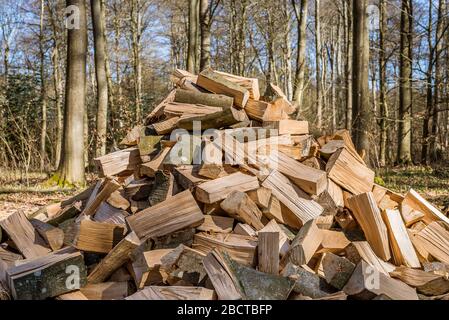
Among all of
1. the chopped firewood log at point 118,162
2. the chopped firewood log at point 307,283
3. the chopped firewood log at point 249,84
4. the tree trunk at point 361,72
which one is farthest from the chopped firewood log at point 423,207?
the tree trunk at point 361,72

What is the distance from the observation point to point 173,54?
1168 inches

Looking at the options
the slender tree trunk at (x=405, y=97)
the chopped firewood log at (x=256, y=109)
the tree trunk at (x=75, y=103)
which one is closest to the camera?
the chopped firewood log at (x=256, y=109)

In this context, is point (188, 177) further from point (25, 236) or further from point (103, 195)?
point (25, 236)

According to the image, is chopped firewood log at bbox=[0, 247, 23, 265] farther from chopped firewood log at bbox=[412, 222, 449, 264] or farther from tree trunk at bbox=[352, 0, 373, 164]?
tree trunk at bbox=[352, 0, 373, 164]

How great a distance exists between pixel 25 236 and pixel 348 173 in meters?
2.64

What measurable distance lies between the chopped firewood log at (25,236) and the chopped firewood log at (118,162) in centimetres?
74

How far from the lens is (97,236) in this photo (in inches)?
116

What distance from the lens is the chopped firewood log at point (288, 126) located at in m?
3.64

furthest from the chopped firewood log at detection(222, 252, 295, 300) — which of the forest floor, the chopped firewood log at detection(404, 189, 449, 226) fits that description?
the forest floor

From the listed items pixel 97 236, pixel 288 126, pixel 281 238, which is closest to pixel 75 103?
pixel 288 126

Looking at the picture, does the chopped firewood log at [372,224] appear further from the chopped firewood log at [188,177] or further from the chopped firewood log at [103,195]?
the chopped firewood log at [103,195]

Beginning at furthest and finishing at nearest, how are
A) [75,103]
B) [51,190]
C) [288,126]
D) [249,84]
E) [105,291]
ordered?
[75,103]
[51,190]
[249,84]
[288,126]
[105,291]

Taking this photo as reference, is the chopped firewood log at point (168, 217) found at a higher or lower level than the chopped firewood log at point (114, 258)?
higher

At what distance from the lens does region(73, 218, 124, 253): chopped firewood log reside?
2.91 meters
